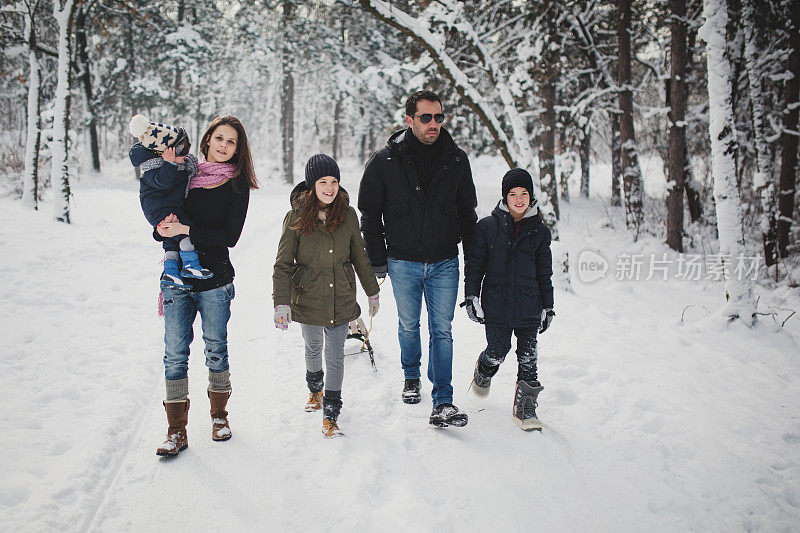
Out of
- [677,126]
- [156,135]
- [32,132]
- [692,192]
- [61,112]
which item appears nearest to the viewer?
[156,135]

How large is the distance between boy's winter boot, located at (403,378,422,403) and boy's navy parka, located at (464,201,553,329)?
0.91m

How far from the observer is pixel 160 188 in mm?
2949

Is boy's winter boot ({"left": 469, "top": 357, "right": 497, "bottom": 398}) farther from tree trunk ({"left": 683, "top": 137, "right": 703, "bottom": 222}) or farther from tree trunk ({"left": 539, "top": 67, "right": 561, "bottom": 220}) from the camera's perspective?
tree trunk ({"left": 683, "top": 137, "right": 703, "bottom": 222})

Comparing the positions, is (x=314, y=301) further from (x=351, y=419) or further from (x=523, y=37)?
(x=523, y=37)

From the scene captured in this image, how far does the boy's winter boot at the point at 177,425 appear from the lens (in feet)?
10.2

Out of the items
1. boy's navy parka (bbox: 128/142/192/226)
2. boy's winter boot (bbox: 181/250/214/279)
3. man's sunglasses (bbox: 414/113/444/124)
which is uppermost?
man's sunglasses (bbox: 414/113/444/124)

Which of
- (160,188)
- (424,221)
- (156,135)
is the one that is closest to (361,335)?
(424,221)

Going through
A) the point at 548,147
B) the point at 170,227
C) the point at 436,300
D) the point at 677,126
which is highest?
the point at 677,126

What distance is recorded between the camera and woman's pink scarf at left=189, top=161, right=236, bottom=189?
10.3 ft

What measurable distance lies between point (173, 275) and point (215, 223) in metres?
0.46

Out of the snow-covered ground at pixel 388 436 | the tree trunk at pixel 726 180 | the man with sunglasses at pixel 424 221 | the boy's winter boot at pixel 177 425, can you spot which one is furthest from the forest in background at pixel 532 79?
the boy's winter boot at pixel 177 425

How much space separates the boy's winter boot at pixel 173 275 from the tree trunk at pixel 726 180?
6.68m

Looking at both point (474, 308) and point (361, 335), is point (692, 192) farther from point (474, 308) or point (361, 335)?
point (474, 308)

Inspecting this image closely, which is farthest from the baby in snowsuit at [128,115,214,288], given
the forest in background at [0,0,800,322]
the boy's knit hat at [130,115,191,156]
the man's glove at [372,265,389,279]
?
the forest in background at [0,0,800,322]
